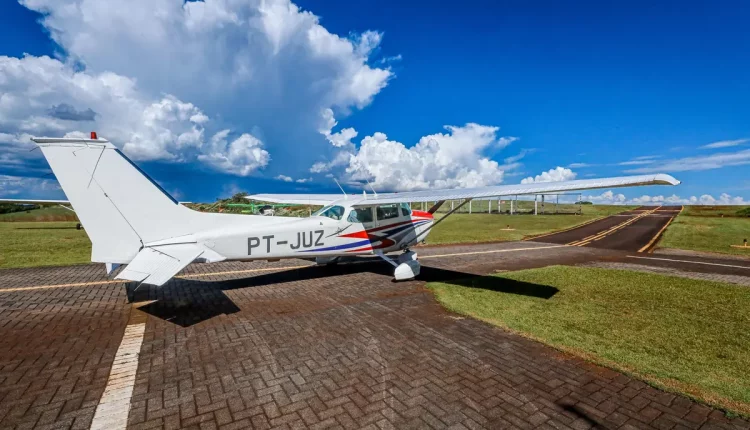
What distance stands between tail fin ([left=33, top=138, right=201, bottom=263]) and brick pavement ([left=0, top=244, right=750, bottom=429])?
171 centimetres

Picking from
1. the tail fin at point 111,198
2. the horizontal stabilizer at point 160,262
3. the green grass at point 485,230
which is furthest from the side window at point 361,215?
the green grass at point 485,230

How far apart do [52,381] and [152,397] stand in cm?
170

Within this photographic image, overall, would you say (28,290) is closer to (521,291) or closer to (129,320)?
(129,320)

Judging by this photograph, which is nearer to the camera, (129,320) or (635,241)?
(129,320)

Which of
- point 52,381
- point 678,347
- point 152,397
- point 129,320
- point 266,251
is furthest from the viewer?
point 266,251

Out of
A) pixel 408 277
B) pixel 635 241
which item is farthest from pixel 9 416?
pixel 635 241

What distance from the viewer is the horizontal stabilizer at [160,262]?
6.57m

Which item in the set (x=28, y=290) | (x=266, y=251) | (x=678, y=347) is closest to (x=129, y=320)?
(x=266, y=251)

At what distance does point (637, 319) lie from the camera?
7.40 m

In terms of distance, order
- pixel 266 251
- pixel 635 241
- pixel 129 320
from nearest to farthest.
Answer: pixel 129 320 < pixel 266 251 < pixel 635 241

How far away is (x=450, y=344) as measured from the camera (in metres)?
6.01

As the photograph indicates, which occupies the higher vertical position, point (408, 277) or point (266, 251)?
point (266, 251)

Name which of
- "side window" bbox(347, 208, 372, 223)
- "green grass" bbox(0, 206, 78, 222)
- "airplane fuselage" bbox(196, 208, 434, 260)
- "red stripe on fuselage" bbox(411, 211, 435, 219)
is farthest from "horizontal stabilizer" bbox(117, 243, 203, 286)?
"green grass" bbox(0, 206, 78, 222)

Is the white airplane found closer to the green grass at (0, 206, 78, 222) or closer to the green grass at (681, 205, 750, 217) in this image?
the green grass at (0, 206, 78, 222)
